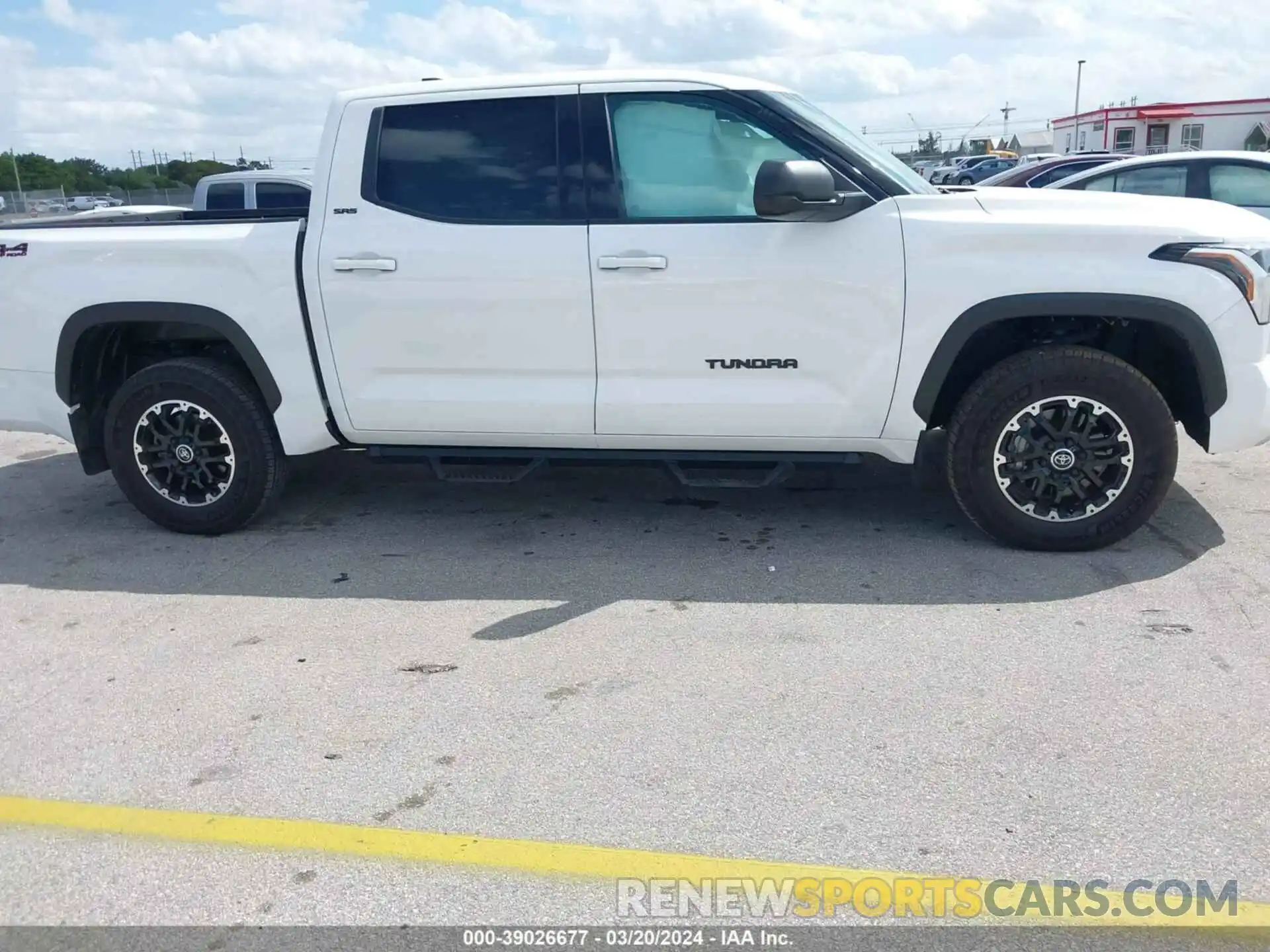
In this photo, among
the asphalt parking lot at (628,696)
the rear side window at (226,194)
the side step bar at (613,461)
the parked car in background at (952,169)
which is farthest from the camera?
the parked car in background at (952,169)

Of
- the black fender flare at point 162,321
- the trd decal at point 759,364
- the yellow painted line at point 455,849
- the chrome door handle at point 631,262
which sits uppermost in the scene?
the chrome door handle at point 631,262

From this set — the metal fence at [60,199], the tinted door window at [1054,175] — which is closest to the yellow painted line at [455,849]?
the tinted door window at [1054,175]

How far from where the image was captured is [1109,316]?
4.38 metres

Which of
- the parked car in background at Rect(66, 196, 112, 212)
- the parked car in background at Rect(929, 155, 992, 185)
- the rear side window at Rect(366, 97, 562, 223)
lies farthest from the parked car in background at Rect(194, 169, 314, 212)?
the parked car in background at Rect(66, 196, 112, 212)

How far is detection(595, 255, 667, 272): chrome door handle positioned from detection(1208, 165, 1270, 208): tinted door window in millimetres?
7081

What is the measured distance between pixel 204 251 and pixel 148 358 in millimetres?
921

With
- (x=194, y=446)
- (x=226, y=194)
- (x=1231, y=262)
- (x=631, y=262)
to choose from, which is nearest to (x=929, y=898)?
(x=631, y=262)

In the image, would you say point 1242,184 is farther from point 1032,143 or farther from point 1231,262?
point 1032,143

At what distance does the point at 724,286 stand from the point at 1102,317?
63.6 inches

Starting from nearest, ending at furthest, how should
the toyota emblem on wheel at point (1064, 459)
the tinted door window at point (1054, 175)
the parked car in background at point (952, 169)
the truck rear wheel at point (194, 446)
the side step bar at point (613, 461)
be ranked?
the toyota emblem on wheel at point (1064, 459) < the side step bar at point (613, 461) < the truck rear wheel at point (194, 446) < the tinted door window at point (1054, 175) < the parked car in background at point (952, 169)

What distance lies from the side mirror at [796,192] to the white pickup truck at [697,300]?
0.04 ft

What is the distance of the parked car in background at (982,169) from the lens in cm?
3169

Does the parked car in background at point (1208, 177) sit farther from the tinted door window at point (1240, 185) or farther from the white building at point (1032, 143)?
the white building at point (1032, 143)

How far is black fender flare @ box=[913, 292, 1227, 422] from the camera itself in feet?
14.2
